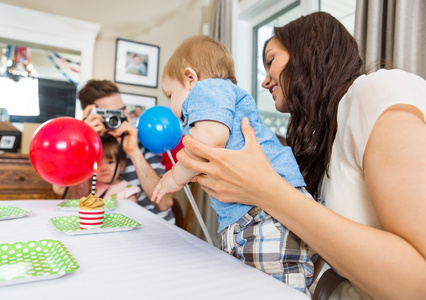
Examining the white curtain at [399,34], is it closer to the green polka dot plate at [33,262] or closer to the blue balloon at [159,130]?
the blue balloon at [159,130]

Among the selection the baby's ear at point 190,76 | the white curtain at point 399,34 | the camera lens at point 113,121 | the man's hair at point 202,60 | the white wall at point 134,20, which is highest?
the white wall at point 134,20

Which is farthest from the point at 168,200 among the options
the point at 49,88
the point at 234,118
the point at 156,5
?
the point at 156,5

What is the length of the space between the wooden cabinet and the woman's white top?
210 cm

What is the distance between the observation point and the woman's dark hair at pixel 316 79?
2.80 ft

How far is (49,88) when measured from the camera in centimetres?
283

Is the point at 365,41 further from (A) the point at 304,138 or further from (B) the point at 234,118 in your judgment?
(B) the point at 234,118

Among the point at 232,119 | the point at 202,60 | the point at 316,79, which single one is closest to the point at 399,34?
the point at 316,79

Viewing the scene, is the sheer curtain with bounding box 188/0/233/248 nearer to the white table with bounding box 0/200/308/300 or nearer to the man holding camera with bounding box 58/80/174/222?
the man holding camera with bounding box 58/80/174/222

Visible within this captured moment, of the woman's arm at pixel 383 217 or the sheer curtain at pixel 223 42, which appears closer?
the woman's arm at pixel 383 217

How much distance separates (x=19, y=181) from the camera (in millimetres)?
2195

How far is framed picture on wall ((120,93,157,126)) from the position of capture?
9.20ft

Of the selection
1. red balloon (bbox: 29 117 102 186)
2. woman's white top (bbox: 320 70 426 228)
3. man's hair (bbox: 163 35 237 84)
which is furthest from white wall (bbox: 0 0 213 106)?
woman's white top (bbox: 320 70 426 228)

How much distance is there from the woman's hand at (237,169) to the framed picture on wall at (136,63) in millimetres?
2288

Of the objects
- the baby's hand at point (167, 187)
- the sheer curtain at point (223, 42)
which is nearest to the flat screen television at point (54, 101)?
the sheer curtain at point (223, 42)
